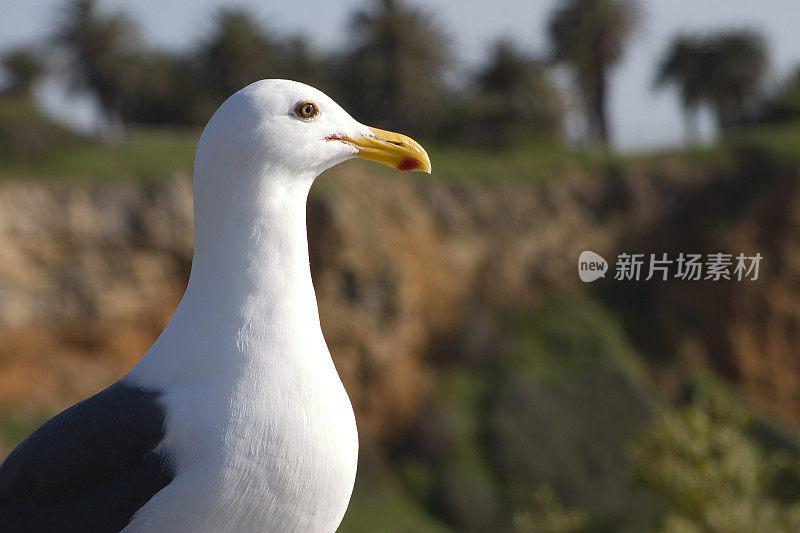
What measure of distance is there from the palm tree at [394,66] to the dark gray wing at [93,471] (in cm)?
2365

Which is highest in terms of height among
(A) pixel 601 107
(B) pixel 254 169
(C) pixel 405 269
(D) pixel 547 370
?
(A) pixel 601 107

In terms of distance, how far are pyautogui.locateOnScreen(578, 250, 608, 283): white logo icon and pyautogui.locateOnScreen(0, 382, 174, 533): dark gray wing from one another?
22408mm

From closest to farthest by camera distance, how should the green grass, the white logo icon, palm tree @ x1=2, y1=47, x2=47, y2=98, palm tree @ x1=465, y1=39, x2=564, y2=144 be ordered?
the green grass, the white logo icon, palm tree @ x1=2, y1=47, x2=47, y2=98, palm tree @ x1=465, y1=39, x2=564, y2=144

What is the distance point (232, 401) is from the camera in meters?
2.20

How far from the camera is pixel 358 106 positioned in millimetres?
26062

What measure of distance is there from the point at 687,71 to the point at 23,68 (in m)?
22.3

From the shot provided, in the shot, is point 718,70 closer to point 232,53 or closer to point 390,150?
point 232,53

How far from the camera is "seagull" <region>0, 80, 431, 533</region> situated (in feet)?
7.08

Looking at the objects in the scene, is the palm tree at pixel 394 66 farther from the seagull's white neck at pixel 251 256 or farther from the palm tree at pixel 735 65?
the seagull's white neck at pixel 251 256

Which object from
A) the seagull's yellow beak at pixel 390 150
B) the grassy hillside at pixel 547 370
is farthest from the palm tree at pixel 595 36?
the seagull's yellow beak at pixel 390 150

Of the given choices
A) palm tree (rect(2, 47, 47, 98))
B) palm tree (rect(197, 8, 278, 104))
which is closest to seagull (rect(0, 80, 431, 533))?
palm tree (rect(197, 8, 278, 104))

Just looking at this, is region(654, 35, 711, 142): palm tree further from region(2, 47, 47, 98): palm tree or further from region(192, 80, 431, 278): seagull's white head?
region(192, 80, 431, 278): seagull's white head

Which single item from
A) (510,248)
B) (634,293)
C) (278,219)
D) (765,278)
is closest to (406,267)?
(510,248)

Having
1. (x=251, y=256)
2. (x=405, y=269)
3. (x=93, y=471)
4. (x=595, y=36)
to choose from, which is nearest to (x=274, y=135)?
(x=251, y=256)
